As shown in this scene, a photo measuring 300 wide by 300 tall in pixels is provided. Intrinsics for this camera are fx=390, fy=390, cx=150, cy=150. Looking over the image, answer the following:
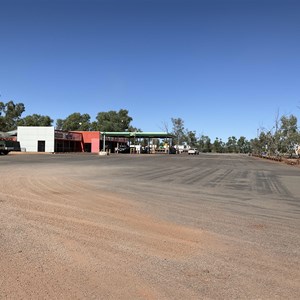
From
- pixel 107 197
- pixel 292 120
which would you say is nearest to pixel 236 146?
pixel 292 120

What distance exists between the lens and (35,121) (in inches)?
5812

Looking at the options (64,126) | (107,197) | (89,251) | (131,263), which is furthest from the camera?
(64,126)

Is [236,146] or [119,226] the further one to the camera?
[236,146]

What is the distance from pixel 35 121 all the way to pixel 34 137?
228 feet

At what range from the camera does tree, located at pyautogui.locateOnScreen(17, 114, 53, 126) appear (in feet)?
479

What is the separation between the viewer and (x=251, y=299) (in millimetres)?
4258

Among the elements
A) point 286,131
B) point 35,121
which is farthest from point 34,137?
point 35,121

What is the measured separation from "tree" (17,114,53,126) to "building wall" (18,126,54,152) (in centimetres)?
6553

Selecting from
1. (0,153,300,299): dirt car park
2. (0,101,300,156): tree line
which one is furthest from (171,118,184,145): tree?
(0,153,300,299): dirt car park

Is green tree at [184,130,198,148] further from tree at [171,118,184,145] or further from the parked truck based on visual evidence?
the parked truck

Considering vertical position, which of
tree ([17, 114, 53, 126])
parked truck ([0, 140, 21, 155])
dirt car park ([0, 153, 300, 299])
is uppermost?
tree ([17, 114, 53, 126])

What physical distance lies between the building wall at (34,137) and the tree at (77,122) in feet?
245

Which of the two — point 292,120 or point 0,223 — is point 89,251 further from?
point 292,120

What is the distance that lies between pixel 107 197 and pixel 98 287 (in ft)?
24.7
